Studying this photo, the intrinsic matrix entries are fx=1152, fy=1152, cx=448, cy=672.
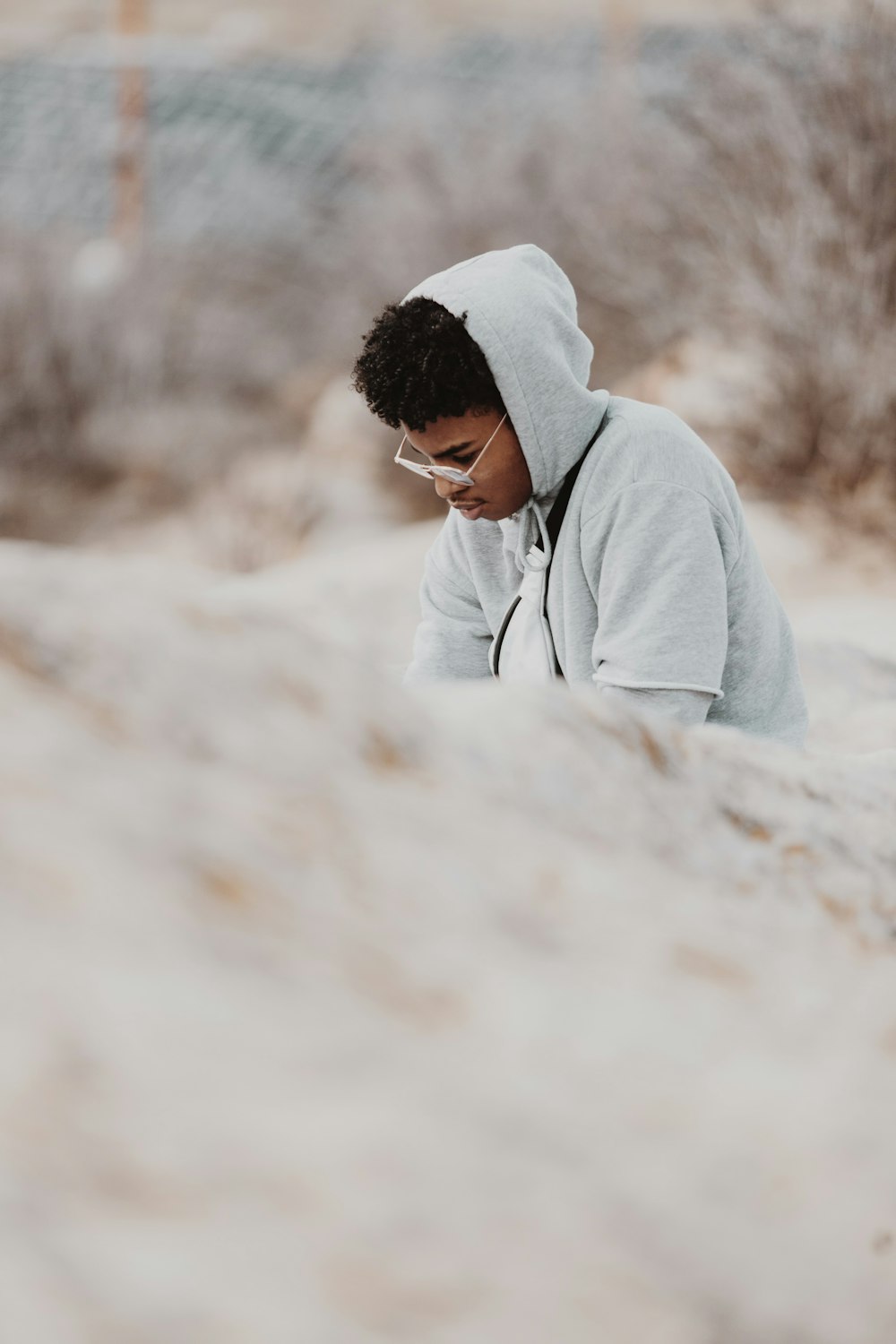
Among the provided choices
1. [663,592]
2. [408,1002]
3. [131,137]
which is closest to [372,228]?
[131,137]

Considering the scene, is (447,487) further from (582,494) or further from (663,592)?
(663,592)

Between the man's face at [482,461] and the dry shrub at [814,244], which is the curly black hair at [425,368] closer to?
the man's face at [482,461]

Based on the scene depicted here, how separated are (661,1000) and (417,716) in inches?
10.0

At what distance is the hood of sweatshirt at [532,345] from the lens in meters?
1.41

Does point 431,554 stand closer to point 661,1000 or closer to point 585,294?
point 661,1000

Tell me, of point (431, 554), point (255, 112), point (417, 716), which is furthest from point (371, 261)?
point (417, 716)

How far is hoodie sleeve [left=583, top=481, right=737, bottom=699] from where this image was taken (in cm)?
137

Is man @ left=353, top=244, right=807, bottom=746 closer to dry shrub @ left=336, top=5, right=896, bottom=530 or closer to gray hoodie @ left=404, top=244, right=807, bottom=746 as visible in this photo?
gray hoodie @ left=404, top=244, right=807, bottom=746

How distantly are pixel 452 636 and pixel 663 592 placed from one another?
0.55 meters

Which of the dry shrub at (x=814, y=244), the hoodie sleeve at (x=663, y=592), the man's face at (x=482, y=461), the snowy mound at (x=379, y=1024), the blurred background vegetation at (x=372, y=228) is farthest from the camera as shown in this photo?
the blurred background vegetation at (x=372, y=228)

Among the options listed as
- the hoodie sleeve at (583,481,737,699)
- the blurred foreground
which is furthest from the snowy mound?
the hoodie sleeve at (583,481,737,699)

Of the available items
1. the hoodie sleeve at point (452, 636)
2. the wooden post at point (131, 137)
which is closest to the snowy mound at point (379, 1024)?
the hoodie sleeve at point (452, 636)

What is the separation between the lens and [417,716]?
0.77 meters

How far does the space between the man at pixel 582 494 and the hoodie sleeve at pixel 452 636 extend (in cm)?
24
